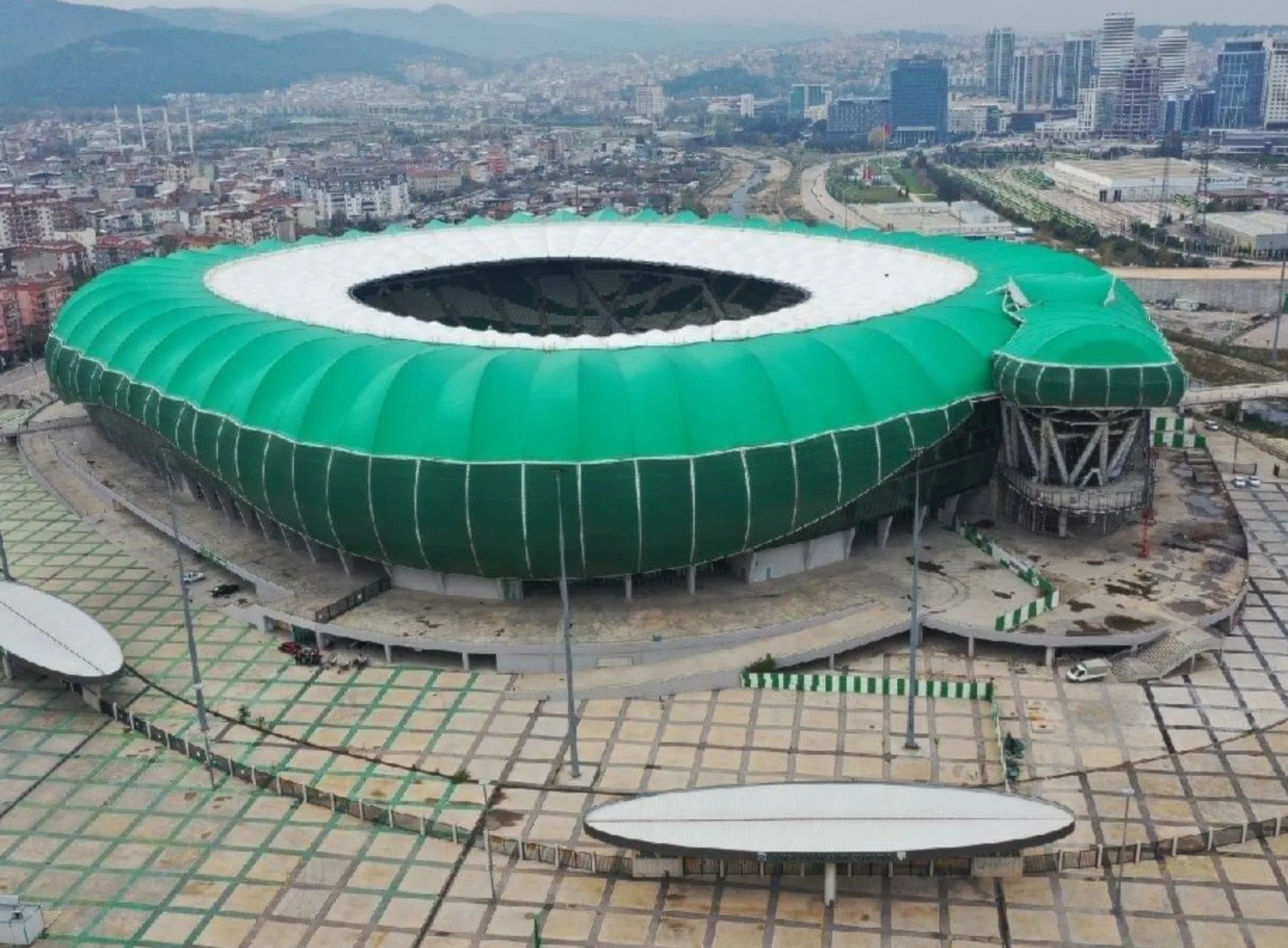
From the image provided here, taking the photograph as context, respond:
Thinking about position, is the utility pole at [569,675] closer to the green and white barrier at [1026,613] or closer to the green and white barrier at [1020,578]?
the green and white barrier at [1026,613]

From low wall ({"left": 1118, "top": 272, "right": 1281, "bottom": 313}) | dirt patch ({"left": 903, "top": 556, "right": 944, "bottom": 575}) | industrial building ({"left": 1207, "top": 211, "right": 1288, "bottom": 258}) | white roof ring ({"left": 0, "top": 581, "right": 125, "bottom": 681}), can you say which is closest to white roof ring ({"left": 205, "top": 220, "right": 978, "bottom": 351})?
dirt patch ({"left": 903, "top": 556, "right": 944, "bottom": 575})

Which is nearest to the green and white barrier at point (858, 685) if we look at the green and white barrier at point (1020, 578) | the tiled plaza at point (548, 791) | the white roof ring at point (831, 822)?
the tiled plaza at point (548, 791)

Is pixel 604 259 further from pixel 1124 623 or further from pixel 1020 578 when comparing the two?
pixel 1124 623

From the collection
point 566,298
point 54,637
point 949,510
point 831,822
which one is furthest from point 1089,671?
point 566,298

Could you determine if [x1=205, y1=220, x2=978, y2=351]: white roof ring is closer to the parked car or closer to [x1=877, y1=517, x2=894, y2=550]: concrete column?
[x1=877, y1=517, x2=894, y2=550]: concrete column

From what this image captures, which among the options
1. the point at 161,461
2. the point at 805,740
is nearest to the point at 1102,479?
the point at 805,740

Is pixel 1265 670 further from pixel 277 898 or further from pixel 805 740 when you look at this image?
pixel 277 898
